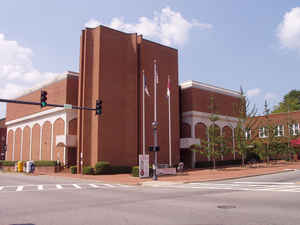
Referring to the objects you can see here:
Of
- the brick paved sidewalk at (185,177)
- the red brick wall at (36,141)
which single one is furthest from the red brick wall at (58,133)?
the brick paved sidewalk at (185,177)

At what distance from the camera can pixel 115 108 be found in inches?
1506

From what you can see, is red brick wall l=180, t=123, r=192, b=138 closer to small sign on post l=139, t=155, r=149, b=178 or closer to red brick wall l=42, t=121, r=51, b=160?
small sign on post l=139, t=155, r=149, b=178

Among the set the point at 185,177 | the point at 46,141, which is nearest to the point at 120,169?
the point at 185,177

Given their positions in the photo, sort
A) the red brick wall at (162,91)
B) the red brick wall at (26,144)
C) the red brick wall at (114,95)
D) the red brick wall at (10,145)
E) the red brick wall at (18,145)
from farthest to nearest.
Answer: the red brick wall at (10,145) < the red brick wall at (18,145) < the red brick wall at (26,144) < the red brick wall at (162,91) < the red brick wall at (114,95)

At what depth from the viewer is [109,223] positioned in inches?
351

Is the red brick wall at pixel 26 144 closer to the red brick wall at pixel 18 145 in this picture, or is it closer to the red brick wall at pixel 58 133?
the red brick wall at pixel 18 145

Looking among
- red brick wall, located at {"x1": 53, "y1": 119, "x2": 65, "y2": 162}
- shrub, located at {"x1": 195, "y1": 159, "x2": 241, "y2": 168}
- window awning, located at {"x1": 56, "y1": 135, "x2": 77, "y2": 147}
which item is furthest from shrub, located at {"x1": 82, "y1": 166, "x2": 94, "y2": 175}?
shrub, located at {"x1": 195, "y1": 159, "x2": 241, "y2": 168}

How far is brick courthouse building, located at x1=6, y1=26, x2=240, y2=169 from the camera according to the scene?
122 feet

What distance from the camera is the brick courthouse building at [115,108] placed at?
37.3 m

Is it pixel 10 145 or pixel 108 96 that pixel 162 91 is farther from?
pixel 10 145

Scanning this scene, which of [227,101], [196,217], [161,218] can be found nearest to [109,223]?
[161,218]

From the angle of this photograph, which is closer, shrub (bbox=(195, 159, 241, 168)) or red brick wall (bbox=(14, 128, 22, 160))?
shrub (bbox=(195, 159, 241, 168))

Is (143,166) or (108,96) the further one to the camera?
(108,96)

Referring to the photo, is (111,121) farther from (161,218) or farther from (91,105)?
(161,218)
